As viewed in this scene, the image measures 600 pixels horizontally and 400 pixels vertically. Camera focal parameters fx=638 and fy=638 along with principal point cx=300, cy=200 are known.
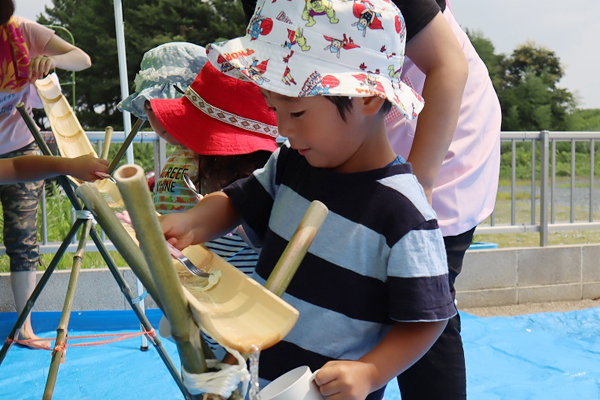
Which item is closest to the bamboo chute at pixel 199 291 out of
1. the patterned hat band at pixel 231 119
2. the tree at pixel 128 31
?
the patterned hat band at pixel 231 119

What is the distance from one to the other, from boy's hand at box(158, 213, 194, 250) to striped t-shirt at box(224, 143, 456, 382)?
0.18 meters

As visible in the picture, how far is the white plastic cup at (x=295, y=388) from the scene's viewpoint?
81 cm

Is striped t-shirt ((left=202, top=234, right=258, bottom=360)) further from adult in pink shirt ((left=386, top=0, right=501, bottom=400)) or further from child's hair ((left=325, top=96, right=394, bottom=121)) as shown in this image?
child's hair ((left=325, top=96, right=394, bottom=121))

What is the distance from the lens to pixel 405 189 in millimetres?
1046

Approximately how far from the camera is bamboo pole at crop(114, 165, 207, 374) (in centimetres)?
61

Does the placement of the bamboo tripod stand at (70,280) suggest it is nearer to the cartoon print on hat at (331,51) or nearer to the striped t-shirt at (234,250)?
the striped t-shirt at (234,250)

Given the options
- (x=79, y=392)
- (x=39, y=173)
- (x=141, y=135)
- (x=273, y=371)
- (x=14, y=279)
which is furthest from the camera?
(x=141, y=135)

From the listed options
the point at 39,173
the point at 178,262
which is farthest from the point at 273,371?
the point at 39,173

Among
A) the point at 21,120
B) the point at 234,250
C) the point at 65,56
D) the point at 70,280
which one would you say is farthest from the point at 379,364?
the point at 21,120

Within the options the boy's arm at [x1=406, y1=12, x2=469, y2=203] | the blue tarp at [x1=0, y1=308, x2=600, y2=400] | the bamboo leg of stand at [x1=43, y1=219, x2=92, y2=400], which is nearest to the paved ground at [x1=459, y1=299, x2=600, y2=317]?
the blue tarp at [x1=0, y1=308, x2=600, y2=400]

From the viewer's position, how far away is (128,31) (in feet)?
57.4

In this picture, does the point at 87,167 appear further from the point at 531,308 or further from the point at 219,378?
the point at 531,308

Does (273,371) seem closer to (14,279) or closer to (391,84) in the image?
(391,84)

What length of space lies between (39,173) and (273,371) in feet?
4.08
